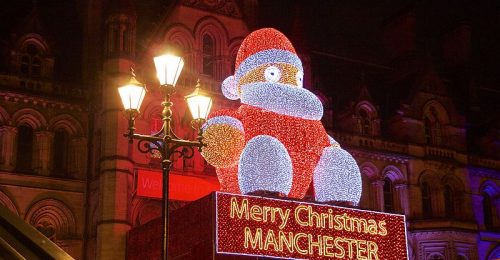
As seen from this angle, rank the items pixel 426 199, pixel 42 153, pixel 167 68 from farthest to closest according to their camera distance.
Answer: pixel 426 199 → pixel 42 153 → pixel 167 68

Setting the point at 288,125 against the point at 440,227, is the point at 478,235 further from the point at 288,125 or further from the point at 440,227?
the point at 288,125

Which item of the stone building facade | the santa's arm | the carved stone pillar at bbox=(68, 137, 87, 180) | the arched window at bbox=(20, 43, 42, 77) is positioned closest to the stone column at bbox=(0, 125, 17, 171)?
the stone building facade

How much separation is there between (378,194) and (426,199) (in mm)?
2573

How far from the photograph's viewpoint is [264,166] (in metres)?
16.7

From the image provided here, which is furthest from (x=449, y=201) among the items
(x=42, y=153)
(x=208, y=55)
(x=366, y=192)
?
(x=42, y=153)

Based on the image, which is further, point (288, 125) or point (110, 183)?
point (110, 183)

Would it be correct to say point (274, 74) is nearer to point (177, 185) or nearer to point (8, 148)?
point (177, 185)

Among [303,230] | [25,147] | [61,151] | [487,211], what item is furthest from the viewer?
[487,211]

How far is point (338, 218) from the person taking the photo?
60.2 feet

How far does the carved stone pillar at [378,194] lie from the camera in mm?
32562

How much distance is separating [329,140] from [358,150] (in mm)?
14313

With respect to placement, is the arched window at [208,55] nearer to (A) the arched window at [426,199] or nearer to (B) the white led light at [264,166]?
(A) the arched window at [426,199]

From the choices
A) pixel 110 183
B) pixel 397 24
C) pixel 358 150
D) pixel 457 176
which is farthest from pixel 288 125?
pixel 397 24

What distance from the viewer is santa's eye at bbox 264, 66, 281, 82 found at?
18.3 metres
